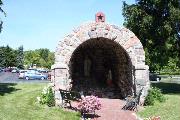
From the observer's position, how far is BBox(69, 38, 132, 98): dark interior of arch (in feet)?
84.4

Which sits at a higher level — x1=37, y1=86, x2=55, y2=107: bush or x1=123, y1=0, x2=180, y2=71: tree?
x1=123, y1=0, x2=180, y2=71: tree

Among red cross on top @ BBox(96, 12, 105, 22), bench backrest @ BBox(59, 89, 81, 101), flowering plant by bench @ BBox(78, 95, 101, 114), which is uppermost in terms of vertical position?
red cross on top @ BBox(96, 12, 105, 22)

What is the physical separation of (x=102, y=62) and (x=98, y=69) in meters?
0.73

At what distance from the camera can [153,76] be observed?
55188 millimetres

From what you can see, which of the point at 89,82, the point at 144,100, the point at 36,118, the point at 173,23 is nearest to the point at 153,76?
the point at 173,23

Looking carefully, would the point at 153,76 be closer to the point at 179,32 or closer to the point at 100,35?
the point at 179,32

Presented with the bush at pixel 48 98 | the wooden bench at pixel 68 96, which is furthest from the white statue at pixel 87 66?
the wooden bench at pixel 68 96

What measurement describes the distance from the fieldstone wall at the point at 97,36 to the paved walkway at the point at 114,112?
1.55 m

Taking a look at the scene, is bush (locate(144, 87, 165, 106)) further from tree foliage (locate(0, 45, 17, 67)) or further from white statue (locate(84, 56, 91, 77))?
tree foliage (locate(0, 45, 17, 67))

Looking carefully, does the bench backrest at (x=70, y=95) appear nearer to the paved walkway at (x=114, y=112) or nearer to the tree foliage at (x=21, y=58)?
the paved walkway at (x=114, y=112)

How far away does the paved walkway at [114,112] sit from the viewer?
1768cm

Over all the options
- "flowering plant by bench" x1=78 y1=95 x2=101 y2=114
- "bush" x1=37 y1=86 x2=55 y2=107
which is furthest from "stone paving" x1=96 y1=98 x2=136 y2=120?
"bush" x1=37 y1=86 x2=55 y2=107

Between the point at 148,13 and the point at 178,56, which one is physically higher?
the point at 148,13

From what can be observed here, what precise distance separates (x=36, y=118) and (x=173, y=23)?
19281mm
